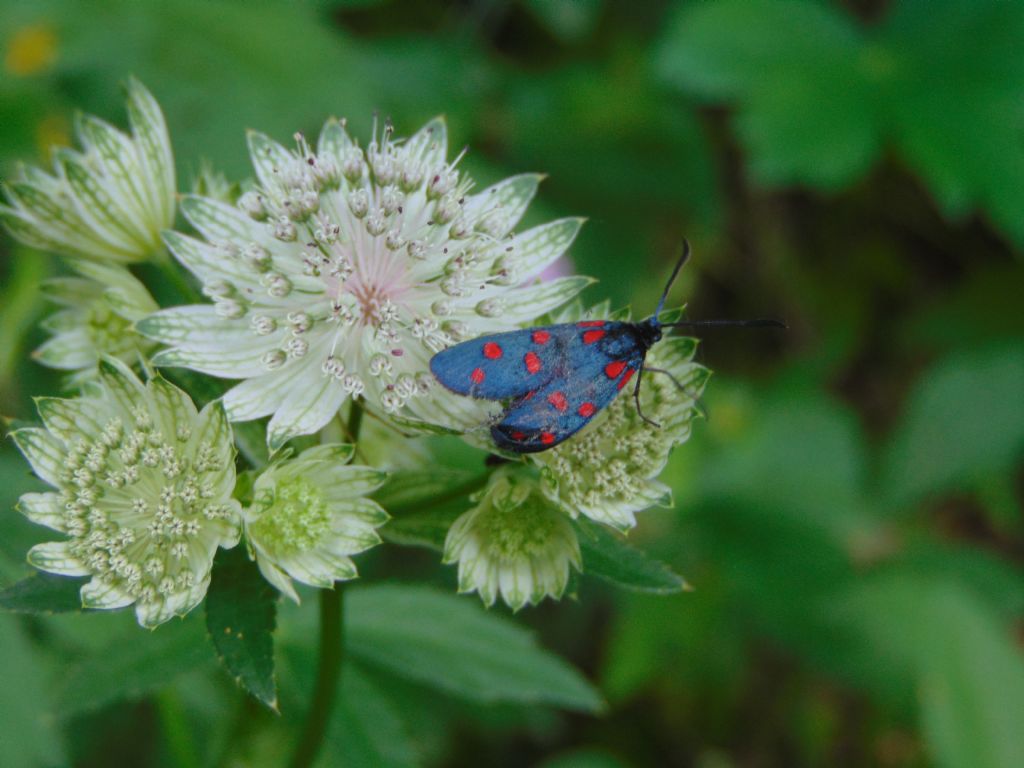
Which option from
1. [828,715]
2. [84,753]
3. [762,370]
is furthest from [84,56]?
[828,715]

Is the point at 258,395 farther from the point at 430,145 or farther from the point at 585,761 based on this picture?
the point at 585,761

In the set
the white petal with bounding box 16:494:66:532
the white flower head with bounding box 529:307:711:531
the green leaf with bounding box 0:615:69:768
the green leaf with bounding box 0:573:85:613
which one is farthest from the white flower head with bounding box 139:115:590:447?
the green leaf with bounding box 0:615:69:768

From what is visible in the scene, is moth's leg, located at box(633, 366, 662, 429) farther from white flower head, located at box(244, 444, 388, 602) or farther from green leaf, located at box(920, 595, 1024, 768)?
green leaf, located at box(920, 595, 1024, 768)

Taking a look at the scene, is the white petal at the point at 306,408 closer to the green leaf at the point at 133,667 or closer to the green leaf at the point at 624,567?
the green leaf at the point at 624,567

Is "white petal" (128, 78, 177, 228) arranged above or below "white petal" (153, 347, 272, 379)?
above

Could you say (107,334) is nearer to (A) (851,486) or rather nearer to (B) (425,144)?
(B) (425,144)

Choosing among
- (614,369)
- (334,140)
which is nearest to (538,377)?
(614,369)
